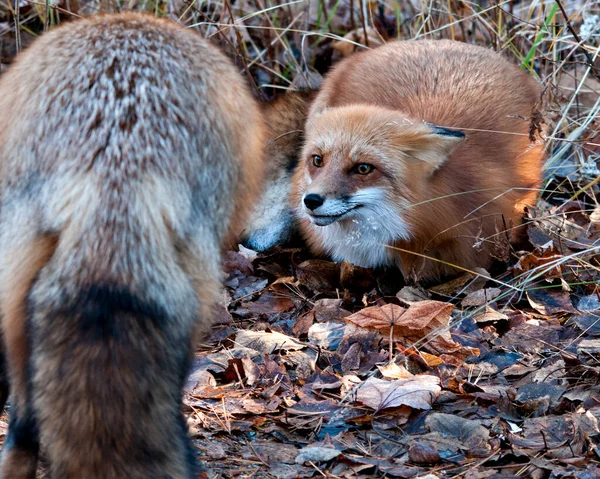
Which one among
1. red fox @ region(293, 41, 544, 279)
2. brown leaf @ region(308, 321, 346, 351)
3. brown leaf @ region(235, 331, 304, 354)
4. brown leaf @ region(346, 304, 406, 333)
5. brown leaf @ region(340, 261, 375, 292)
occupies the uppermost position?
red fox @ region(293, 41, 544, 279)

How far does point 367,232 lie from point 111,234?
267 centimetres

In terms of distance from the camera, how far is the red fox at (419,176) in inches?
170

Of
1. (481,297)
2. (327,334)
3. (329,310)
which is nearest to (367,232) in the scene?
(329,310)

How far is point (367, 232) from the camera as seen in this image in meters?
4.46

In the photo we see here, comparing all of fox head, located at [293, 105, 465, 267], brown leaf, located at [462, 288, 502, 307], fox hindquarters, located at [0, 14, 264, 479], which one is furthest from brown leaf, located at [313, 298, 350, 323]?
fox hindquarters, located at [0, 14, 264, 479]

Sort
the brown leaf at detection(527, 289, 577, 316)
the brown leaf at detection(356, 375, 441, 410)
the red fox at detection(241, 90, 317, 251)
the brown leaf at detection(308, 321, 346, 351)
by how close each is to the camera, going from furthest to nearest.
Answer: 1. the red fox at detection(241, 90, 317, 251)
2. the brown leaf at detection(527, 289, 577, 316)
3. the brown leaf at detection(308, 321, 346, 351)
4. the brown leaf at detection(356, 375, 441, 410)

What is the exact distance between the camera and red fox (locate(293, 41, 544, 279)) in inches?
170

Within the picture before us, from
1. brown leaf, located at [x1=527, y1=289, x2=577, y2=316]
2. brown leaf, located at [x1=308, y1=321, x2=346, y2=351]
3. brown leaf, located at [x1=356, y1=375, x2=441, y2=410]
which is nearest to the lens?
brown leaf, located at [x1=356, y1=375, x2=441, y2=410]

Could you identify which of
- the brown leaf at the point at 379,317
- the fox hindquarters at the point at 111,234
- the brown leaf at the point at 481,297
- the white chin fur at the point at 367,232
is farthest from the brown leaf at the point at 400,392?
the white chin fur at the point at 367,232

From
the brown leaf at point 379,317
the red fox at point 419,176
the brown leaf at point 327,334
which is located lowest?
the brown leaf at point 327,334

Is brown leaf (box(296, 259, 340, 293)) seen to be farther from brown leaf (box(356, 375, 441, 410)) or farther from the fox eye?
brown leaf (box(356, 375, 441, 410))

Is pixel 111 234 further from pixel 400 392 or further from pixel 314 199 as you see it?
pixel 314 199

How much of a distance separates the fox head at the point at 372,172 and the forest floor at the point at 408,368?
0.98 feet

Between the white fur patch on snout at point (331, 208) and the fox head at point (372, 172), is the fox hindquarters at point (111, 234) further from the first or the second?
the fox head at point (372, 172)
